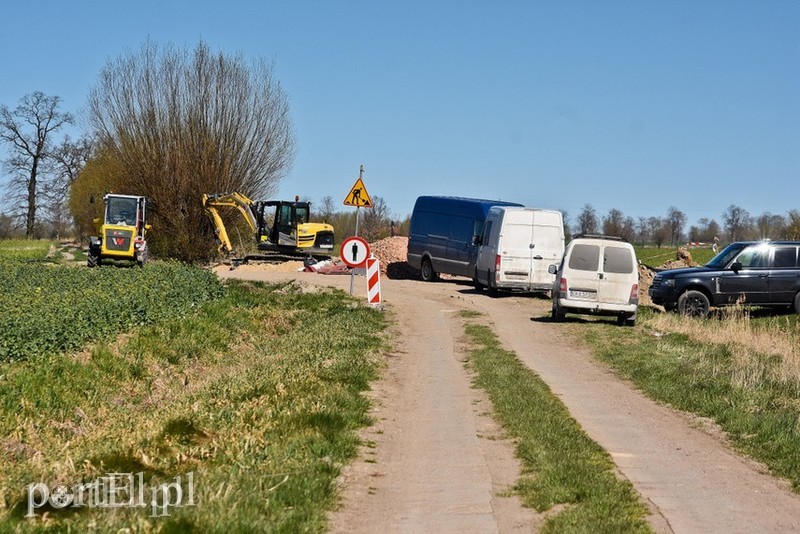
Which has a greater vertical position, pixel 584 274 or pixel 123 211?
pixel 123 211

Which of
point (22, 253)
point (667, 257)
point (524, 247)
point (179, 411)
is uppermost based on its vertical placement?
point (667, 257)

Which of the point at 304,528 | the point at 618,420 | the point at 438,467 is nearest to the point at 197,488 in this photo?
the point at 304,528

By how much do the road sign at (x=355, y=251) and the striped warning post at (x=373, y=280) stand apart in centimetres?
32

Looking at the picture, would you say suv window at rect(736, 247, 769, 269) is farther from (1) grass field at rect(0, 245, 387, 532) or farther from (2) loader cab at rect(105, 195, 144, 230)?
(2) loader cab at rect(105, 195, 144, 230)

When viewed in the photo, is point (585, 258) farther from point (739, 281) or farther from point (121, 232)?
point (121, 232)

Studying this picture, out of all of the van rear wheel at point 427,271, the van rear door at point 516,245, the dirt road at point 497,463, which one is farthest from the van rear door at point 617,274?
the van rear wheel at point 427,271

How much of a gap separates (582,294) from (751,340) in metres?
3.84

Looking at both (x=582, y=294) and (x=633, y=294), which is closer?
(x=633, y=294)

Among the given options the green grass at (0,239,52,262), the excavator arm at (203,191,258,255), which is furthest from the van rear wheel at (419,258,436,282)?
the green grass at (0,239,52,262)

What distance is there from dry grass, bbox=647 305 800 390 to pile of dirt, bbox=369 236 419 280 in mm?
17647

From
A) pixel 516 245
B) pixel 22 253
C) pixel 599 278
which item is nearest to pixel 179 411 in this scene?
pixel 599 278

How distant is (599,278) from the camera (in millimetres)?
22500

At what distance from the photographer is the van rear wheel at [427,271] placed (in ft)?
122

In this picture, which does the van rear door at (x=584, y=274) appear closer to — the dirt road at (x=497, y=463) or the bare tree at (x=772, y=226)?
the dirt road at (x=497, y=463)
